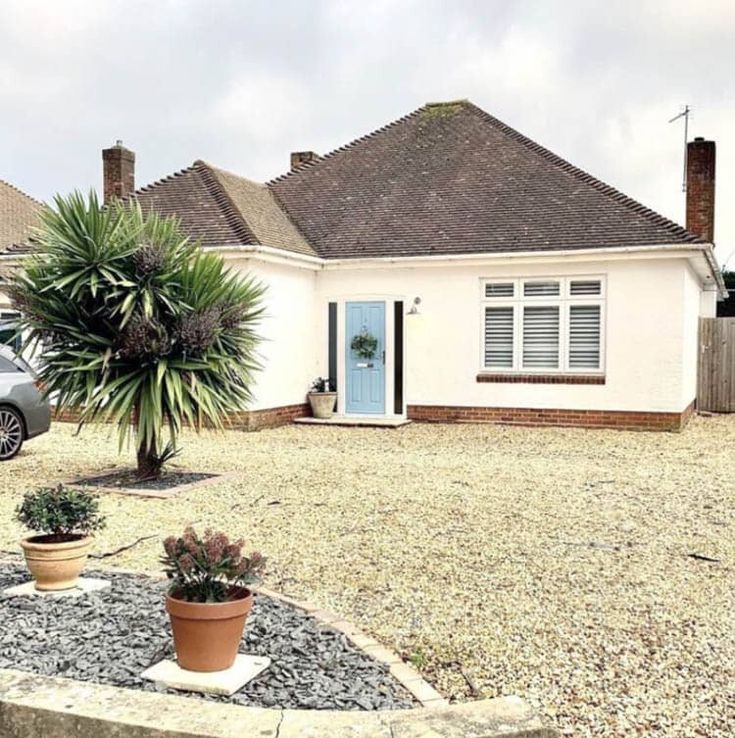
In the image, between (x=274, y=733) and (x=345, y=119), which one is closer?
(x=274, y=733)

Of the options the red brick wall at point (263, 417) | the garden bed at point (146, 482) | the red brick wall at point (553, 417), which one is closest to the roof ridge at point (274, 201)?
the red brick wall at point (263, 417)

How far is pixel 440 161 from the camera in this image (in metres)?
17.7

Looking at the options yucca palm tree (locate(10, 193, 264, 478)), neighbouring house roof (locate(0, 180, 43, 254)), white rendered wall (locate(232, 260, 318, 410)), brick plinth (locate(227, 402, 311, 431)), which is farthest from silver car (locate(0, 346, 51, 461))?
neighbouring house roof (locate(0, 180, 43, 254))

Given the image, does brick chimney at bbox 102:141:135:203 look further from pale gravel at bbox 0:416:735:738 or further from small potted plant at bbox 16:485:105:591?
small potted plant at bbox 16:485:105:591

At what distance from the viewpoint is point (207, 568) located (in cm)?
356

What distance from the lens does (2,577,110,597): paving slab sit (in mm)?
4758

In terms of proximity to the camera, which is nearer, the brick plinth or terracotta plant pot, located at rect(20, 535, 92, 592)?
terracotta plant pot, located at rect(20, 535, 92, 592)

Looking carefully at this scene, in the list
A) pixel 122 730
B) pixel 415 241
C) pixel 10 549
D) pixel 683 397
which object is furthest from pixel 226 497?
pixel 683 397

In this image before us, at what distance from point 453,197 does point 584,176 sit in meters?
2.61

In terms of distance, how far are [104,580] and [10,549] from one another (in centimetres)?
149

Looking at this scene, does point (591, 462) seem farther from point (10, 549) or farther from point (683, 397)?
point (10, 549)

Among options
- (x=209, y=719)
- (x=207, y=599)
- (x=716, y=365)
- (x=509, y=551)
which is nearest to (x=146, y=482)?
(x=509, y=551)

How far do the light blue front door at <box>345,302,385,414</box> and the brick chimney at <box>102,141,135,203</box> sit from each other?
7.93 meters

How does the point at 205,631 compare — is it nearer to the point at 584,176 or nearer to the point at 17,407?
the point at 17,407
